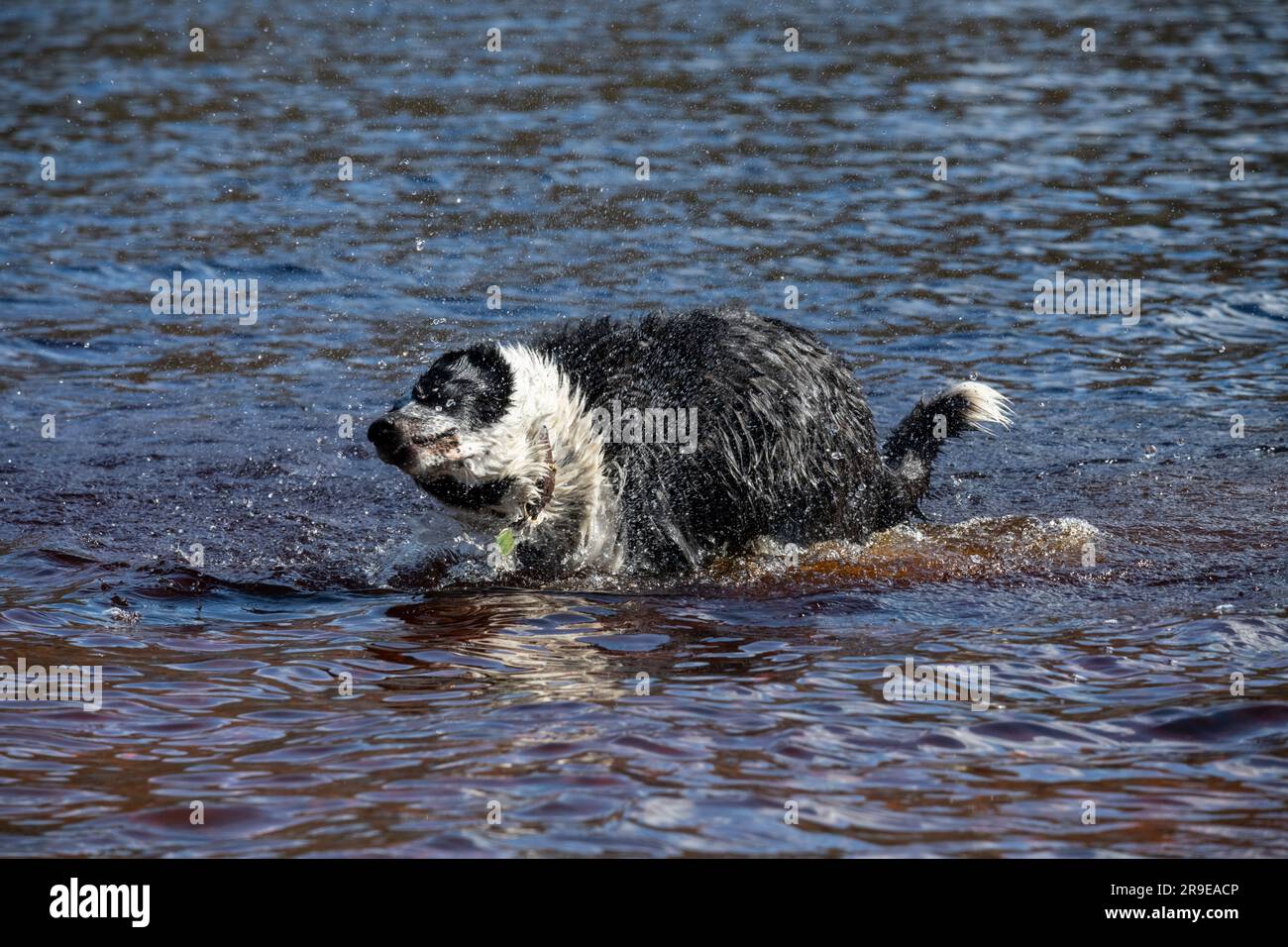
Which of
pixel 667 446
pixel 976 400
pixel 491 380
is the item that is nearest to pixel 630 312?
pixel 976 400

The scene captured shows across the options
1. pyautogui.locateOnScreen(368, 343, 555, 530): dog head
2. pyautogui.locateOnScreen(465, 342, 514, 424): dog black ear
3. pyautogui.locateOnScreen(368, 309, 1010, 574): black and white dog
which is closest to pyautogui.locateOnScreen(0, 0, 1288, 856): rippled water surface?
pyautogui.locateOnScreen(368, 309, 1010, 574): black and white dog

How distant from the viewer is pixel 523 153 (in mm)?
15422

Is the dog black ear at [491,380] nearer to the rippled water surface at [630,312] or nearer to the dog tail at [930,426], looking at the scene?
the rippled water surface at [630,312]

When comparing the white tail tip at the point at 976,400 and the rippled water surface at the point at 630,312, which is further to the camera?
the white tail tip at the point at 976,400

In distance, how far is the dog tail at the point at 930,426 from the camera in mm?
7344

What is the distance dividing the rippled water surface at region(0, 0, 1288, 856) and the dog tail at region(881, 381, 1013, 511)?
1.09 feet

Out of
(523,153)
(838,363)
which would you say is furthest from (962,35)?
(838,363)

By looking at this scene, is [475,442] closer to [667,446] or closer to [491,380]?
[491,380]

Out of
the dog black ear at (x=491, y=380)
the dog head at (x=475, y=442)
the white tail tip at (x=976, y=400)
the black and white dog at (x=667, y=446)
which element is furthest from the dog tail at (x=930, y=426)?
the dog black ear at (x=491, y=380)

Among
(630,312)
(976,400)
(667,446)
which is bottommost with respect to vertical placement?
(667,446)

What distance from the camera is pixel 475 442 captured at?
237 inches

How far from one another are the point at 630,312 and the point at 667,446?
457cm

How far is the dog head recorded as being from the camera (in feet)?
18.9
